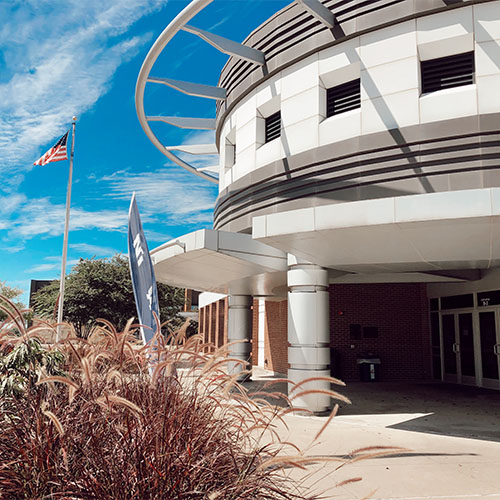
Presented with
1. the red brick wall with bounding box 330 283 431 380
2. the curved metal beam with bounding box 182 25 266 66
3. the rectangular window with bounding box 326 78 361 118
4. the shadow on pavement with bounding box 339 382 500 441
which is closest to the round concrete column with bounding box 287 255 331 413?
the shadow on pavement with bounding box 339 382 500 441

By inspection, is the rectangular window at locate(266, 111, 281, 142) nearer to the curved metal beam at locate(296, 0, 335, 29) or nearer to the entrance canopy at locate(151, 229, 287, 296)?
the curved metal beam at locate(296, 0, 335, 29)

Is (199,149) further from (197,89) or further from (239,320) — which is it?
(239,320)

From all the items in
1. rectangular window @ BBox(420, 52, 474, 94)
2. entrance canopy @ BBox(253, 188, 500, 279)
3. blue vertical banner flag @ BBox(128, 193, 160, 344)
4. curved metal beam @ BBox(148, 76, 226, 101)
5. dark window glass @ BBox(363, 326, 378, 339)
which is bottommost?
dark window glass @ BBox(363, 326, 378, 339)

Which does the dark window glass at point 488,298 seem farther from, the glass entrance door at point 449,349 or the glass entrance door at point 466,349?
the glass entrance door at point 449,349

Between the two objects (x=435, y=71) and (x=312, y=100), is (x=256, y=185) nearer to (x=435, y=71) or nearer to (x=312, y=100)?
(x=312, y=100)

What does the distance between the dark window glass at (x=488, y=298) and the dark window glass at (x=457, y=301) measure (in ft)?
1.38

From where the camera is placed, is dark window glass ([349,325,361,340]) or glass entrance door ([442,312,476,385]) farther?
dark window glass ([349,325,361,340])

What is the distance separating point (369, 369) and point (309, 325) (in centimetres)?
729

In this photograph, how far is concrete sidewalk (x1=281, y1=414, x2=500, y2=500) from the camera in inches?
231

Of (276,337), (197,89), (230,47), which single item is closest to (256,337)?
(276,337)

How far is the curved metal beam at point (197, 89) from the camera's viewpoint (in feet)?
54.7

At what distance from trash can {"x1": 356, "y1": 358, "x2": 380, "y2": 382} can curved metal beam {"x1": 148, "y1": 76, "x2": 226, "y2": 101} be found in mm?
10425

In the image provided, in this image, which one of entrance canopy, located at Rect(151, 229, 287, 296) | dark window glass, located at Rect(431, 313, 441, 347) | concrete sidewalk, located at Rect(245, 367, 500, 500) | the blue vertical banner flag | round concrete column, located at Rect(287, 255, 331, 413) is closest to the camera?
concrete sidewalk, located at Rect(245, 367, 500, 500)

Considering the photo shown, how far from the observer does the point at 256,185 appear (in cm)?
1480
